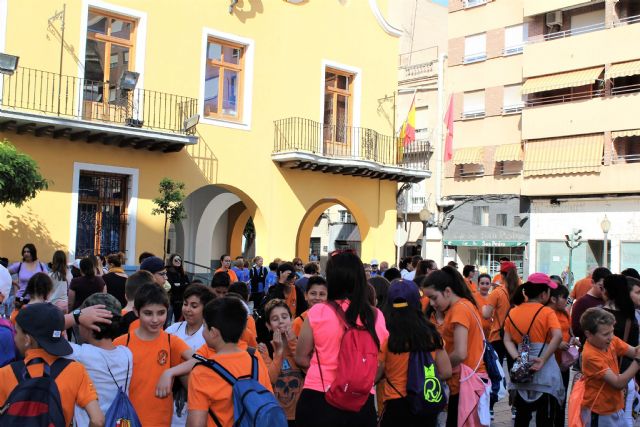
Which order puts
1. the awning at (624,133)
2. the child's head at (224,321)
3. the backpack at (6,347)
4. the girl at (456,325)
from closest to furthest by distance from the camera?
the child's head at (224,321), the backpack at (6,347), the girl at (456,325), the awning at (624,133)

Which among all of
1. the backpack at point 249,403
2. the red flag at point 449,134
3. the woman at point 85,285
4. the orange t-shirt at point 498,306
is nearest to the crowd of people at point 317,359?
the backpack at point 249,403

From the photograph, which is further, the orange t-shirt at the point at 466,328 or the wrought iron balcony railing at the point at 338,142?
the wrought iron balcony railing at the point at 338,142

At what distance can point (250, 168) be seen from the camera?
19.8 m

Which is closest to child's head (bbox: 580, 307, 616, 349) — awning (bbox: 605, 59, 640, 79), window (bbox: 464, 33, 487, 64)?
awning (bbox: 605, 59, 640, 79)

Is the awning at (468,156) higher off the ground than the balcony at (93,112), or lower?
higher

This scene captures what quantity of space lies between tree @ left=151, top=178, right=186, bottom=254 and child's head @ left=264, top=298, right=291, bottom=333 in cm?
1172

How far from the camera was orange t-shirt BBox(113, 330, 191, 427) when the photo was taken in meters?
4.60

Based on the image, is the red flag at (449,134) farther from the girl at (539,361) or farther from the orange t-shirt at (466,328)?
the orange t-shirt at (466,328)

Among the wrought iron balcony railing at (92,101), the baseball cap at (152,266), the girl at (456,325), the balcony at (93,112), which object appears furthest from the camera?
the wrought iron balcony railing at (92,101)

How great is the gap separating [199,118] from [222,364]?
14720mm

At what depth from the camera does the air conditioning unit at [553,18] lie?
33062mm

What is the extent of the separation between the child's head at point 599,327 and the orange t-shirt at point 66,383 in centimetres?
382

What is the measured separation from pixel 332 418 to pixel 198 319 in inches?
60.3

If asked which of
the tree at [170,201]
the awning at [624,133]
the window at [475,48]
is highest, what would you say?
the window at [475,48]
